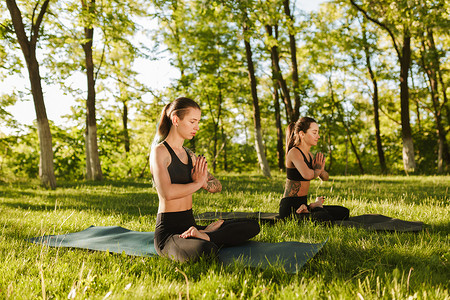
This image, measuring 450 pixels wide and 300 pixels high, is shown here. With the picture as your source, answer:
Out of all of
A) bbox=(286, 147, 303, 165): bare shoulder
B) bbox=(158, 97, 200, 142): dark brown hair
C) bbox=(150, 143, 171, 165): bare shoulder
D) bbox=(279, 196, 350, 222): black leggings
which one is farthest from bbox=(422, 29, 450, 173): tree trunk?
bbox=(150, 143, 171, 165): bare shoulder

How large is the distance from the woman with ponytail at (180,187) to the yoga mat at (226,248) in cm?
19

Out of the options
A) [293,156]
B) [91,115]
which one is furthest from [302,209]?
[91,115]

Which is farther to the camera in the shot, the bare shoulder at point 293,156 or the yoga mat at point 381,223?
the bare shoulder at point 293,156

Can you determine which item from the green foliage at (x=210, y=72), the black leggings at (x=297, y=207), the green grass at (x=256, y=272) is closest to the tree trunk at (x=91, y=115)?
the green foliage at (x=210, y=72)

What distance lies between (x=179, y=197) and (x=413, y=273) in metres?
2.13

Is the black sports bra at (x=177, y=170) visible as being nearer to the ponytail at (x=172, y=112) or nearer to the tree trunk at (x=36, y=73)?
the ponytail at (x=172, y=112)

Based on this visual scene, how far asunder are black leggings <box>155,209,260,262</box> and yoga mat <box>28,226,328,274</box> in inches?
4.8

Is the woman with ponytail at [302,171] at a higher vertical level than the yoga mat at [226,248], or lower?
higher

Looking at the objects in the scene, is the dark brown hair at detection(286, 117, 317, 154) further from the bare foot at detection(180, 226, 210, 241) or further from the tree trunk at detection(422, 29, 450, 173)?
the tree trunk at detection(422, 29, 450, 173)

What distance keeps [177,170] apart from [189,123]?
1.65 ft

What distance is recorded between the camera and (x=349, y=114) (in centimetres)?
2427

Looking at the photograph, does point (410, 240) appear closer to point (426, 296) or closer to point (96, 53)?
point (426, 296)

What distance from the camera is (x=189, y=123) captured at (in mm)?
3584

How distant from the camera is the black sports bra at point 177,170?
11.8ft
